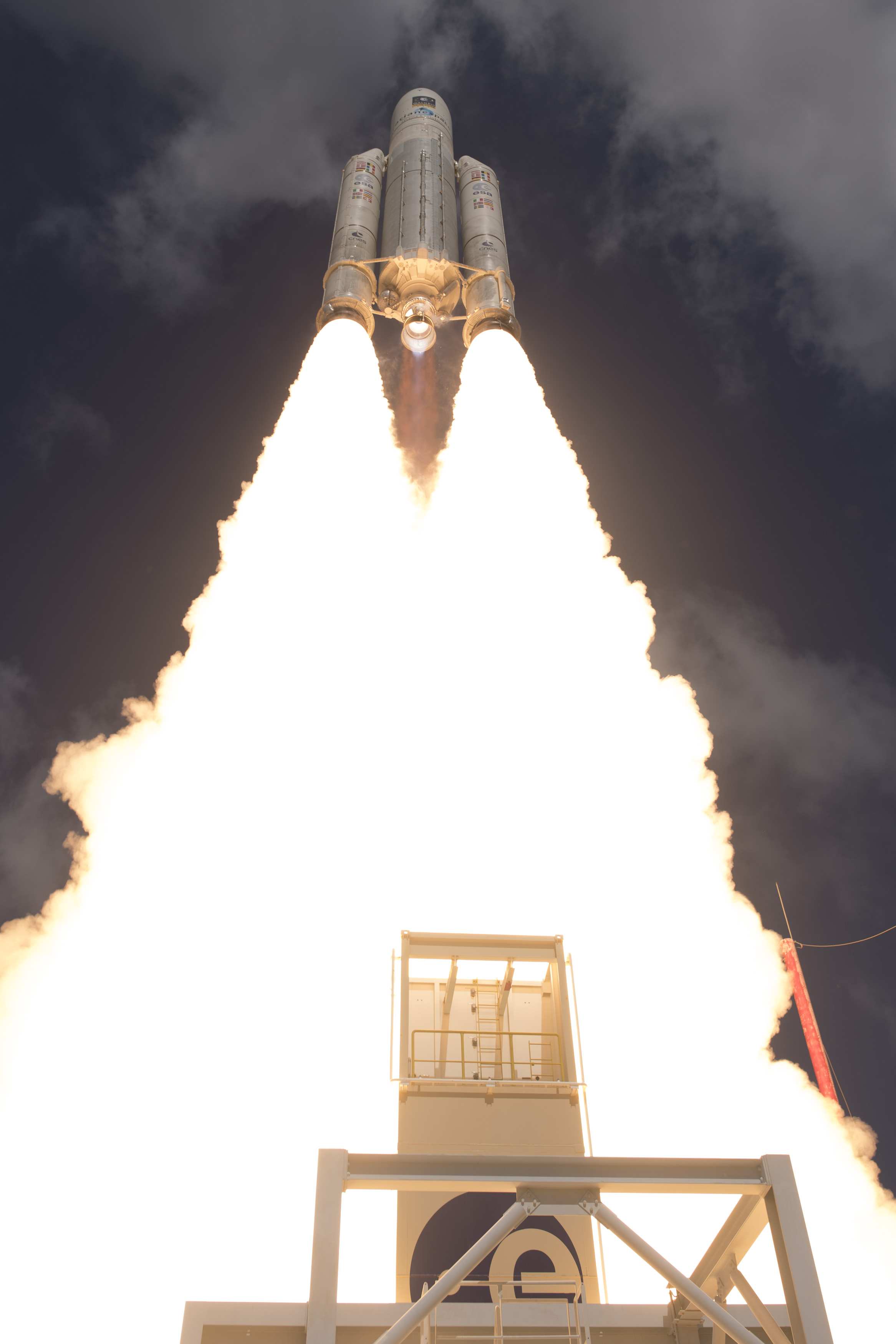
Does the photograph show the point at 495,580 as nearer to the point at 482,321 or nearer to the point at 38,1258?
the point at 482,321

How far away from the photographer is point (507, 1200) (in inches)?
573

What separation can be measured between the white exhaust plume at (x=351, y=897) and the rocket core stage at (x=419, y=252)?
1251mm

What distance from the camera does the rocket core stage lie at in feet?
77.0

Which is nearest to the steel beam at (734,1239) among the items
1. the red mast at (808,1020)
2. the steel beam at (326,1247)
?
the steel beam at (326,1247)

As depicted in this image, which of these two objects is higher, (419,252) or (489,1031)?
(419,252)

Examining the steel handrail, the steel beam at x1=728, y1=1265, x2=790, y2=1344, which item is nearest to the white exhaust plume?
the steel handrail

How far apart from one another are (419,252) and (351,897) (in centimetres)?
1558

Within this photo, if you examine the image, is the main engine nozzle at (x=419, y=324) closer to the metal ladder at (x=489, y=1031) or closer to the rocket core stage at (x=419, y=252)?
the rocket core stage at (x=419, y=252)

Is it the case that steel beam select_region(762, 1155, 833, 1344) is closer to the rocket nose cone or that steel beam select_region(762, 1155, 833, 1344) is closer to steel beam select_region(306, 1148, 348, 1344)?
steel beam select_region(306, 1148, 348, 1344)

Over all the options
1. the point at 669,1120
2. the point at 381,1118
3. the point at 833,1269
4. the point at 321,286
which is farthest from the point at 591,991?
the point at 321,286

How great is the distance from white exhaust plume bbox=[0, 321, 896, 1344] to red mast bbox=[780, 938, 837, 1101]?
731 inches

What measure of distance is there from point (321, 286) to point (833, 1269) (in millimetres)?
42229

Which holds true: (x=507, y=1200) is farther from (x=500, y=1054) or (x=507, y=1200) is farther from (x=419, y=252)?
(x=419, y=252)

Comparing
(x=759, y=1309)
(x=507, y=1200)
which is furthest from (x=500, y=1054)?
(x=759, y=1309)
